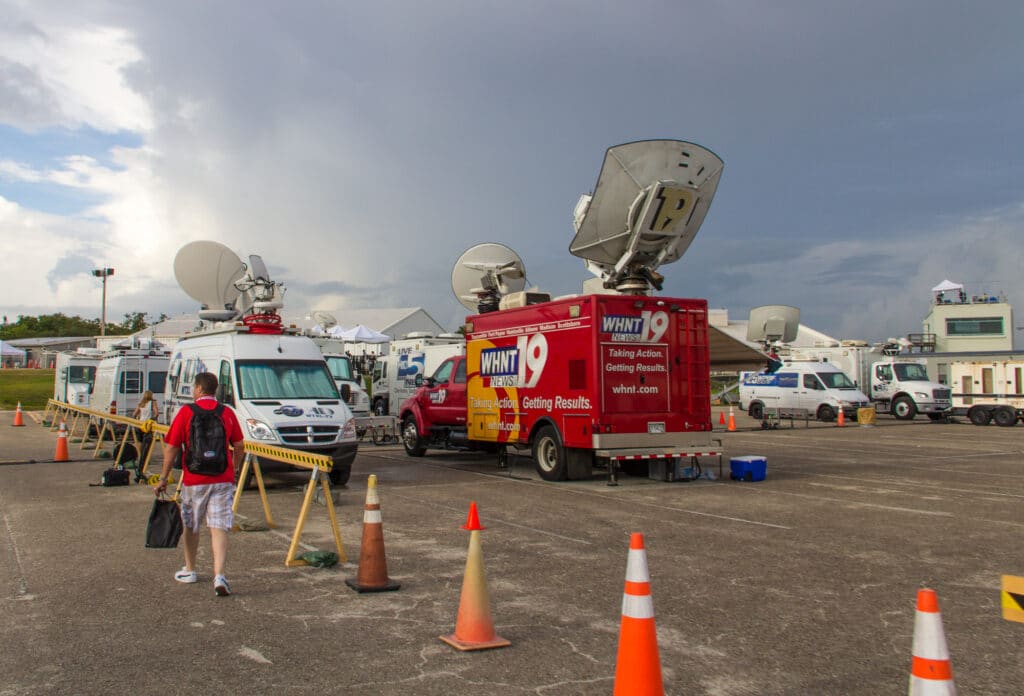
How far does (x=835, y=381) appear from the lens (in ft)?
108

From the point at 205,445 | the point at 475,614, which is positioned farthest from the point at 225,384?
the point at 475,614

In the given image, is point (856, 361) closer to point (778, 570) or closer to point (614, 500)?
point (614, 500)

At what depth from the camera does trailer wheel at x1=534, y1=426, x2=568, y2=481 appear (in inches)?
565

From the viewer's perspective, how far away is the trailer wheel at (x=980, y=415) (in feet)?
99.6

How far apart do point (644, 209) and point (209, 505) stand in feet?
33.0

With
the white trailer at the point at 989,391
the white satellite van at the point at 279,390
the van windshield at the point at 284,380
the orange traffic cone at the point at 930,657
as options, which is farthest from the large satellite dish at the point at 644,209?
the white trailer at the point at 989,391

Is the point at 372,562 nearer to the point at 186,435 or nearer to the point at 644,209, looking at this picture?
the point at 186,435

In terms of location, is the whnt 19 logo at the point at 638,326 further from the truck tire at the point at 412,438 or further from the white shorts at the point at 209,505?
the white shorts at the point at 209,505

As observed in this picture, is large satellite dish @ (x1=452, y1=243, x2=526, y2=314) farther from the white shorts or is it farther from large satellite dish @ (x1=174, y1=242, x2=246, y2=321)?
the white shorts

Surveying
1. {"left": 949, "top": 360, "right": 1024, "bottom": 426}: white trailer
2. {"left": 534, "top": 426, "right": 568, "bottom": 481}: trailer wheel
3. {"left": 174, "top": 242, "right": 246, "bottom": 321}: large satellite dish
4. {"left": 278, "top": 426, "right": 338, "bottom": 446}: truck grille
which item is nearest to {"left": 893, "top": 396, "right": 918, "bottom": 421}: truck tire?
{"left": 949, "top": 360, "right": 1024, "bottom": 426}: white trailer

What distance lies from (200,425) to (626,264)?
1008 centimetres

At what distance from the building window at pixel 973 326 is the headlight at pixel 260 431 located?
193 ft

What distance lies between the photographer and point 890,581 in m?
7.40

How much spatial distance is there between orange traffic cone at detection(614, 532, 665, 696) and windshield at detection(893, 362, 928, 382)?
33.3 meters
